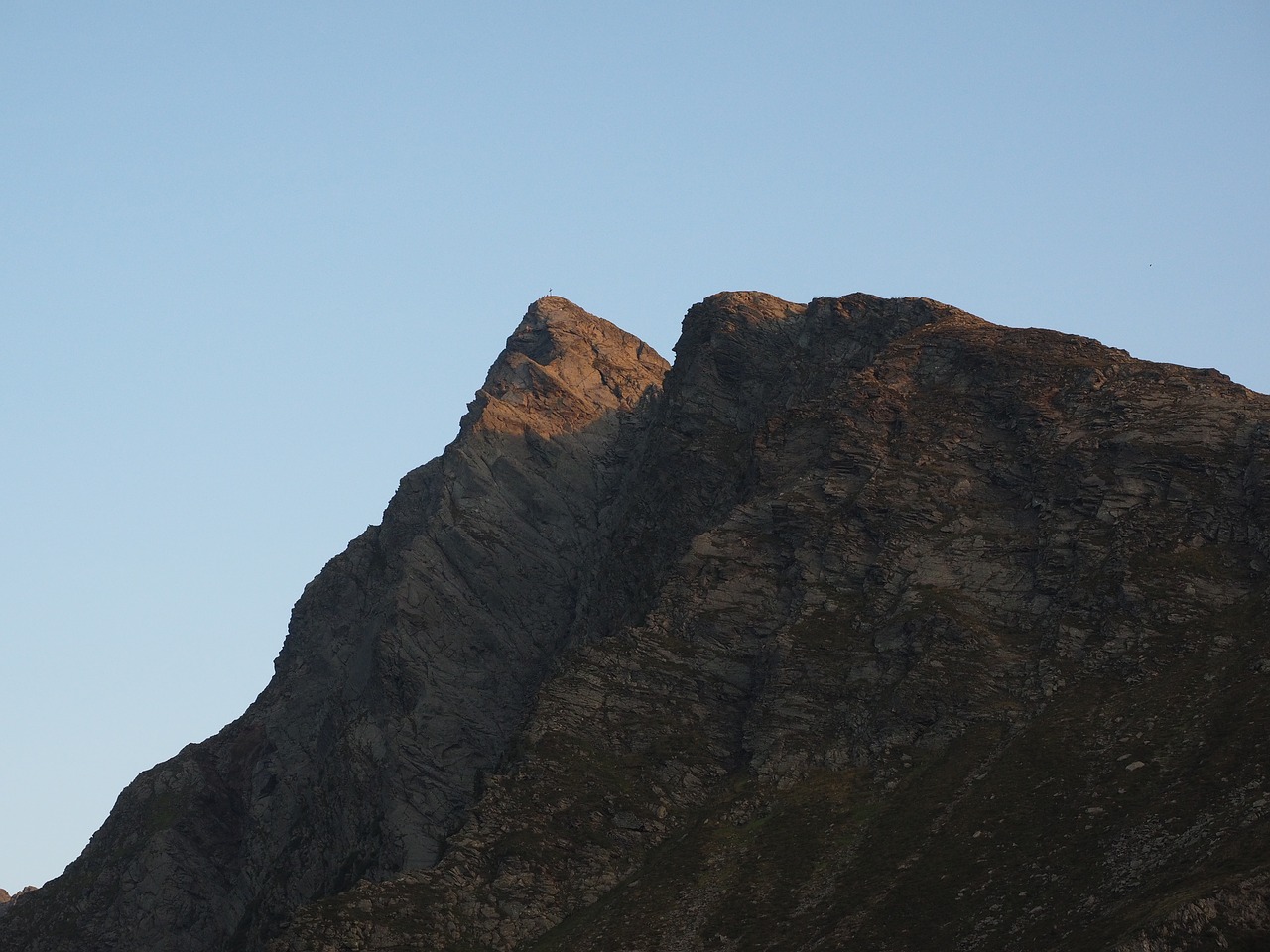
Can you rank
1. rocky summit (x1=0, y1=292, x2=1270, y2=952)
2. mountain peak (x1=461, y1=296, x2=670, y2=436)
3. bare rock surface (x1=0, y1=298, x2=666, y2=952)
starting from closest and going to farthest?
rocky summit (x1=0, y1=292, x2=1270, y2=952), bare rock surface (x1=0, y1=298, x2=666, y2=952), mountain peak (x1=461, y1=296, x2=670, y2=436)

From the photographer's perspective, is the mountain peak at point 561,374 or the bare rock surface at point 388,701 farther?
the mountain peak at point 561,374

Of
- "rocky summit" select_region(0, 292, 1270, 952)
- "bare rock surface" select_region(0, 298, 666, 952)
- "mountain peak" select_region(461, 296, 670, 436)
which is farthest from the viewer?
"mountain peak" select_region(461, 296, 670, 436)

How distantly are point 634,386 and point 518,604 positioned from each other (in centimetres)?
3806

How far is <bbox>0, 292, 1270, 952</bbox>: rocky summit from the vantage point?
83250 mm

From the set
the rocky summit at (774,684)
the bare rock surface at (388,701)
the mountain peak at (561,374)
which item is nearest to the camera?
the rocky summit at (774,684)

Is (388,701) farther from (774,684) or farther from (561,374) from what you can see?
(561,374)

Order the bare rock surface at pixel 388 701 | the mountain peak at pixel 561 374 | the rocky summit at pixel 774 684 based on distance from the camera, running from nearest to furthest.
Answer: the rocky summit at pixel 774 684 < the bare rock surface at pixel 388 701 < the mountain peak at pixel 561 374

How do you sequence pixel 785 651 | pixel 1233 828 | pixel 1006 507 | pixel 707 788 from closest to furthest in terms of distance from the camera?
1. pixel 1233 828
2. pixel 707 788
3. pixel 785 651
4. pixel 1006 507

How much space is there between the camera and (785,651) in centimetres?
10806

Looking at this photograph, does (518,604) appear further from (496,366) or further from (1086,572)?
(1086,572)

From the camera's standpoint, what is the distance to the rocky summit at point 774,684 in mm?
83250

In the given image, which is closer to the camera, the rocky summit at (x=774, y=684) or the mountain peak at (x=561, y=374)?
the rocky summit at (x=774, y=684)

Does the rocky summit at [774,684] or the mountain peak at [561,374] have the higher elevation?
the mountain peak at [561,374]

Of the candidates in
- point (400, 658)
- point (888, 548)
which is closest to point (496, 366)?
point (400, 658)
